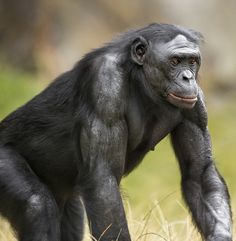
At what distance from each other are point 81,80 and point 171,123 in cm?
76

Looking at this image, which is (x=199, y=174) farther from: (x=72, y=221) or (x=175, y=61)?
(x=72, y=221)

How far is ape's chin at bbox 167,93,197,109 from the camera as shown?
596cm

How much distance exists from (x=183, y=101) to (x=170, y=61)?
0.35m

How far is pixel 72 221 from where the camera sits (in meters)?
7.34

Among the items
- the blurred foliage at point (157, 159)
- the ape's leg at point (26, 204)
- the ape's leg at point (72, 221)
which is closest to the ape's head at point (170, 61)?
the ape's leg at point (26, 204)

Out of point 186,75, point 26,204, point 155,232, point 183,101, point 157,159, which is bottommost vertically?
point 157,159

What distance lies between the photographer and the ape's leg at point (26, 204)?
6.16m

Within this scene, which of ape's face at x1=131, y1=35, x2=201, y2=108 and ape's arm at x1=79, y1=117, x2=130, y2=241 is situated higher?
ape's face at x1=131, y1=35, x2=201, y2=108

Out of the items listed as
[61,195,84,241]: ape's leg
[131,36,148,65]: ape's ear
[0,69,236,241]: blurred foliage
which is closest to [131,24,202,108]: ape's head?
[131,36,148,65]: ape's ear

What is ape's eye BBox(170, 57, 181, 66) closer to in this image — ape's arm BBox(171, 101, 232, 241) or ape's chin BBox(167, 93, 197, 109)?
ape's chin BBox(167, 93, 197, 109)

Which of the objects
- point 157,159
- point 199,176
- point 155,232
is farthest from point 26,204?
point 157,159

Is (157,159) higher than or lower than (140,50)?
lower

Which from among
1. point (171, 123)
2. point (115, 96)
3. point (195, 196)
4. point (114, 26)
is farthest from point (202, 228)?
point (114, 26)

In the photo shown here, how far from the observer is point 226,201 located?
628 centimetres
